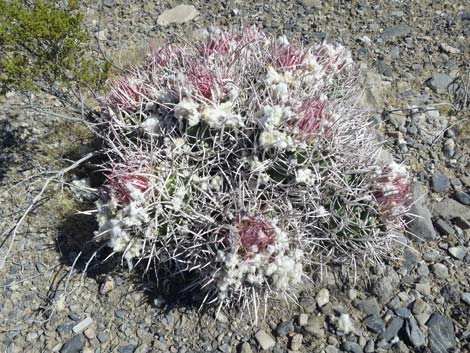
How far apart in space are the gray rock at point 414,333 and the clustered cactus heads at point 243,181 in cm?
35

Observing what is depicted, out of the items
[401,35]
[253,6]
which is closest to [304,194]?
[401,35]

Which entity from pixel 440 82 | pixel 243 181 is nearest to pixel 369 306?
pixel 243 181

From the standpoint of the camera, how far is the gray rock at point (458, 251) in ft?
9.29

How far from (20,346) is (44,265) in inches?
18.0

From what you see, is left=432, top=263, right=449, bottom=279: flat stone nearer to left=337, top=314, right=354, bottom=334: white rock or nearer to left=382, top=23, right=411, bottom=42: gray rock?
left=337, top=314, right=354, bottom=334: white rock

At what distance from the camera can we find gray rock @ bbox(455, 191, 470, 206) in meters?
3.08

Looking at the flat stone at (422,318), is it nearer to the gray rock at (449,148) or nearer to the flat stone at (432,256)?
the flat stone at (432,256)

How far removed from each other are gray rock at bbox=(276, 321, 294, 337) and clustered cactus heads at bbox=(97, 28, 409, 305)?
158 millimetres

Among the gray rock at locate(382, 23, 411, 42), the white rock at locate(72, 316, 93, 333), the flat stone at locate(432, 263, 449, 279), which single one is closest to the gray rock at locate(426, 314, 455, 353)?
the flat stone at locate(432, 263, 449, 279)

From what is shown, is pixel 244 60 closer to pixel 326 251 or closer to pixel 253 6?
pixel 326 251

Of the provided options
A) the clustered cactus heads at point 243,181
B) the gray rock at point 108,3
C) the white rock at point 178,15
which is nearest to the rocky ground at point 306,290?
the clustered cactus heads at point 243,181

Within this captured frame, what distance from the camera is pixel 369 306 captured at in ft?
8.64

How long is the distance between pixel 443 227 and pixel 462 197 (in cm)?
28

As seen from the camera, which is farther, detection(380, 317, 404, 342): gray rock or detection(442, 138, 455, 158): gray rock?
detection(442, 138, 455, 158): gray rock
